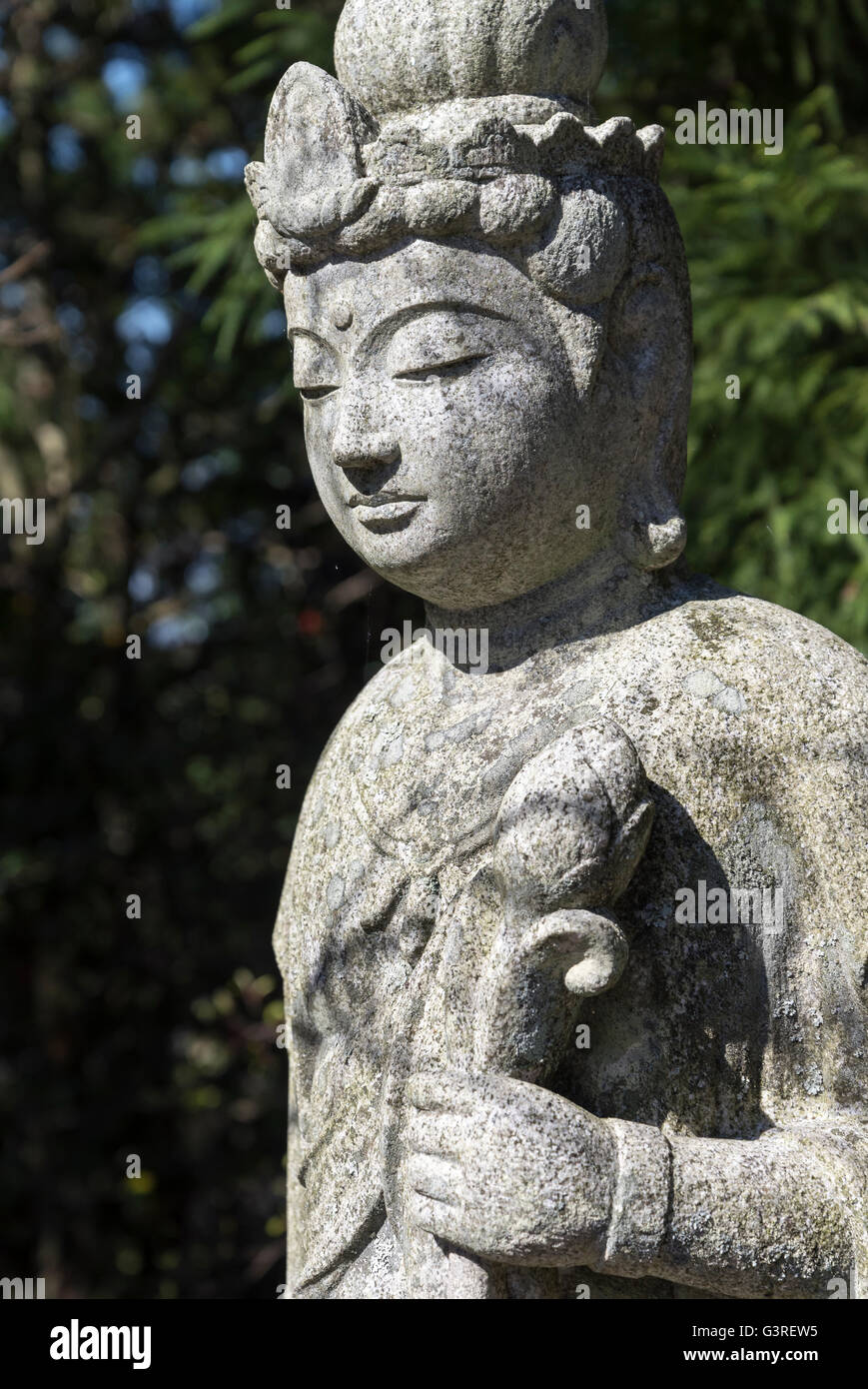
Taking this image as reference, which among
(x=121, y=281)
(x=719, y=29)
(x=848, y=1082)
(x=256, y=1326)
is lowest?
(x=256, y=1326)

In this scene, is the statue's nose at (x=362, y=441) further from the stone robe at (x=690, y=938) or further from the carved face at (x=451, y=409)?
the stone robe at (x=690, y=938)

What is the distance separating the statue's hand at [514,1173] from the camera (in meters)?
1.88

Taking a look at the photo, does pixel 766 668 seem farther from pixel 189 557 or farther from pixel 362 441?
pixel 189 557

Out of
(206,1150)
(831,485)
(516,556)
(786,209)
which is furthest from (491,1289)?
(206,1150)

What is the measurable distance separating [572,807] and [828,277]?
3254mm

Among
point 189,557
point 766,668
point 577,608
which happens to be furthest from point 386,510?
point 189,557

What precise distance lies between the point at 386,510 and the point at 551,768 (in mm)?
482

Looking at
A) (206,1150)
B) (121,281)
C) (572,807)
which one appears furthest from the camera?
(121,281)

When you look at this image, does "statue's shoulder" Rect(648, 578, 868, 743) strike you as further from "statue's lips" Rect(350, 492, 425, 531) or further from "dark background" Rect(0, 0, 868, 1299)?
"dark background" Rect(0, 0, 868, 1299)

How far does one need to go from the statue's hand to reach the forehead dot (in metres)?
1.00

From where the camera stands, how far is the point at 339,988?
7.80ft

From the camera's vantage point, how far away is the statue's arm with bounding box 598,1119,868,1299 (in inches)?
75.0

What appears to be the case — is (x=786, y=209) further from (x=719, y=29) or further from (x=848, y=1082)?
(x=848, y=1082)

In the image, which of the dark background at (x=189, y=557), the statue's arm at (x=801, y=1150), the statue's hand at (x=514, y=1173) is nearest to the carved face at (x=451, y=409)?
the statue's arm at (x=801, y=1150)
